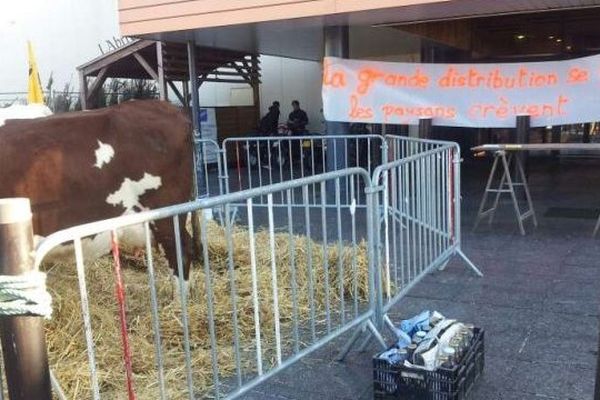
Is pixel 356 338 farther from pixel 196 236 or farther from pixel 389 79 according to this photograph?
pixel 389 79

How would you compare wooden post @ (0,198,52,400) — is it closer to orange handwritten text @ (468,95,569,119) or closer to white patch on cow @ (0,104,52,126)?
white patch on cow @ (0,104,52,126)

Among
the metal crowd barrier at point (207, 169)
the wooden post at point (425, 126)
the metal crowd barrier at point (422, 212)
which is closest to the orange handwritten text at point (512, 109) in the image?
the wooden post at point (425, 126)

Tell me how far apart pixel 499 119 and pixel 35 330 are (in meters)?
6.80

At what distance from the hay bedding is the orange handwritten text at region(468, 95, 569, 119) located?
10.1ft

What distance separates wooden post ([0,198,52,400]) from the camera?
1660 millimetres

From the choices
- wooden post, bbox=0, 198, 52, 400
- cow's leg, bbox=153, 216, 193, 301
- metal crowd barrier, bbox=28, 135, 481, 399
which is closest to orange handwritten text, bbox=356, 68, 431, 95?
metal crowd barrier, bbox=28, 135, 481, 399

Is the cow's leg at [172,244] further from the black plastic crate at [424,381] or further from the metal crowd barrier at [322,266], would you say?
the black plastic crate at [424,381]

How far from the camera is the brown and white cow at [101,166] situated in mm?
3980

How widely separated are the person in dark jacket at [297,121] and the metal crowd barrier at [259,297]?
30.5 feet

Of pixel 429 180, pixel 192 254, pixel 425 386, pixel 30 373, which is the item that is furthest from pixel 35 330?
pixel 429 180

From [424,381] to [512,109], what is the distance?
520cm

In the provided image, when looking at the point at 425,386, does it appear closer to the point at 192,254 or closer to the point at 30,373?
the point at 30,373

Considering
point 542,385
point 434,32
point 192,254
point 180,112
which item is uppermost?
point 434,32

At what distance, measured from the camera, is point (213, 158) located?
14711 mm
